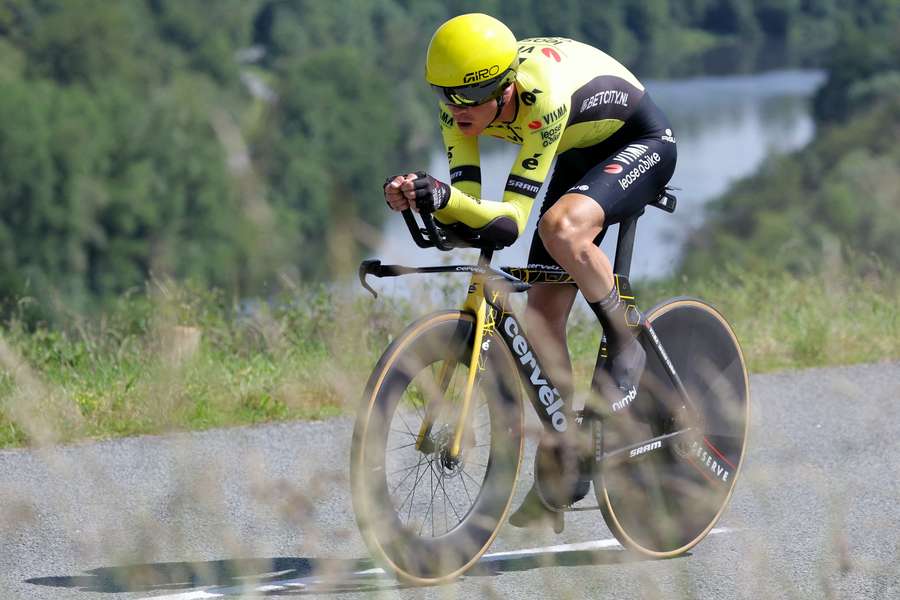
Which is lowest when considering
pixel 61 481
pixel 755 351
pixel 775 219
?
pixel 775 219

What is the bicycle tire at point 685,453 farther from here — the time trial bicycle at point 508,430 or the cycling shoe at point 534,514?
the cycling shoe at point 534,514

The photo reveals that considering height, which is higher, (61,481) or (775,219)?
(61,481)

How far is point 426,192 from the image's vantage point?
3.95m

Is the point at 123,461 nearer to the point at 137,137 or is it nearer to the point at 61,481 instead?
the point at 61,481

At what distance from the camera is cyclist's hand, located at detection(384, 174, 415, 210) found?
12.9 ft

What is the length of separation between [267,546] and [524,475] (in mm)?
1485

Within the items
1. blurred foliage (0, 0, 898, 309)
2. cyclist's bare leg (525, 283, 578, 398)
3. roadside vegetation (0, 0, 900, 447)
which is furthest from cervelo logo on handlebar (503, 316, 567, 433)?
blurred foliage (0, 0, 898, 309)

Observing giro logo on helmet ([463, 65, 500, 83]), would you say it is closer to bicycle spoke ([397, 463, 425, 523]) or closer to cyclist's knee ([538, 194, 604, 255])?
cyclist's knee ([538, 194, 604, 255])

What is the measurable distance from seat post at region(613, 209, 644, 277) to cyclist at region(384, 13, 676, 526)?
69mm

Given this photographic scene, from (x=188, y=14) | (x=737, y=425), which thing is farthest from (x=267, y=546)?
(x=188, y=14)

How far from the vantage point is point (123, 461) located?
5867 millimetres

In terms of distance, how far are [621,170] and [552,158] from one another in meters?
0.42

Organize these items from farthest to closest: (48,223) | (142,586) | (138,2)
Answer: (138,2)
(48,223)
(142,586)

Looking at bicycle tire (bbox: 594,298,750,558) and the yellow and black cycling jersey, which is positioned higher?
the yellow and black cycling jersey
